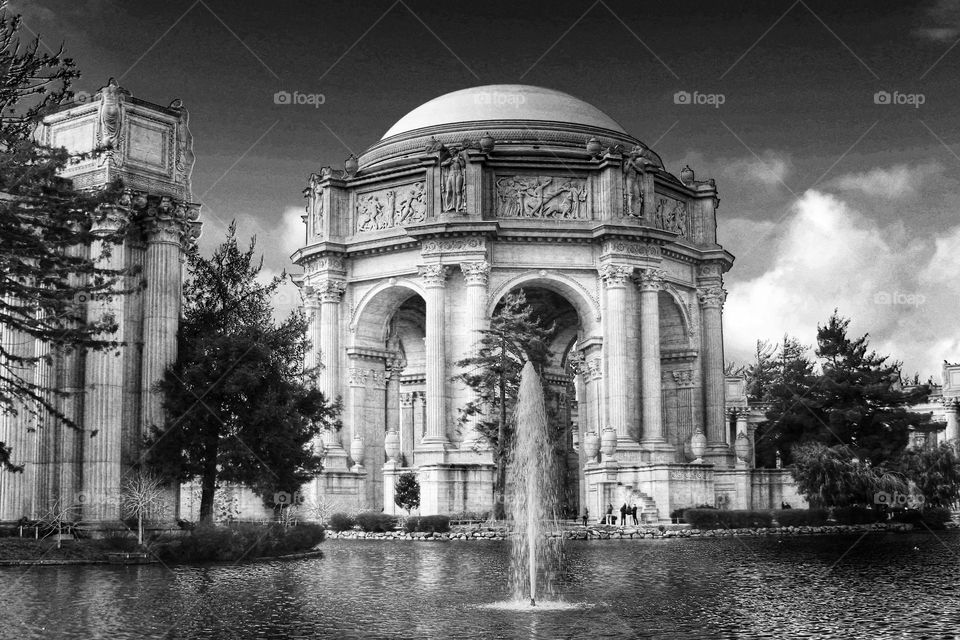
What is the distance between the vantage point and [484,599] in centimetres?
1833

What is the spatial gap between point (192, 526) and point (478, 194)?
30240 millimetres

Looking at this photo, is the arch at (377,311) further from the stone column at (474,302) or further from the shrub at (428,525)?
the shrub at (428,525)

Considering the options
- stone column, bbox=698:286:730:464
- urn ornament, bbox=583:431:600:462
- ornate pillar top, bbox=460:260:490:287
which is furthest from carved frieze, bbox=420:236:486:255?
stone column, bbox=698:286:730:464

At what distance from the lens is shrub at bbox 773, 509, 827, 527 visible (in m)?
45.5

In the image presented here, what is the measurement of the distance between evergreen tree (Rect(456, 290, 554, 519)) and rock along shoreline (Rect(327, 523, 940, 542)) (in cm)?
435

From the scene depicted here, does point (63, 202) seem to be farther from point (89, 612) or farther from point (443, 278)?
point (443, 278)

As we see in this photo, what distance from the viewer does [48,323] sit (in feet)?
74.5

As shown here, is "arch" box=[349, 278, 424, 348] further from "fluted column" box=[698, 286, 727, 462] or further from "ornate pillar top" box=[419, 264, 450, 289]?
"fluted column" box=[698, 286, 727, 462]

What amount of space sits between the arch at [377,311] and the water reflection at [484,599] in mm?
30237

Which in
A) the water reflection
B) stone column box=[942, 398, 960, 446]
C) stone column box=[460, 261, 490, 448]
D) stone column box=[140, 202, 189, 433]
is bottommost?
the water reflection

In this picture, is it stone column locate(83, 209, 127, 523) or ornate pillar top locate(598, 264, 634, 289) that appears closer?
stone column locate(83, 209, 127, 523)

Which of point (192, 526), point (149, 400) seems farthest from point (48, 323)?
point (192, 526)

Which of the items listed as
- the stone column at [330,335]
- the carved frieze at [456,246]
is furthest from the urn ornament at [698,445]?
the stone column at [330,335]

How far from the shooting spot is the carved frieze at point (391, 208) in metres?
56.0
